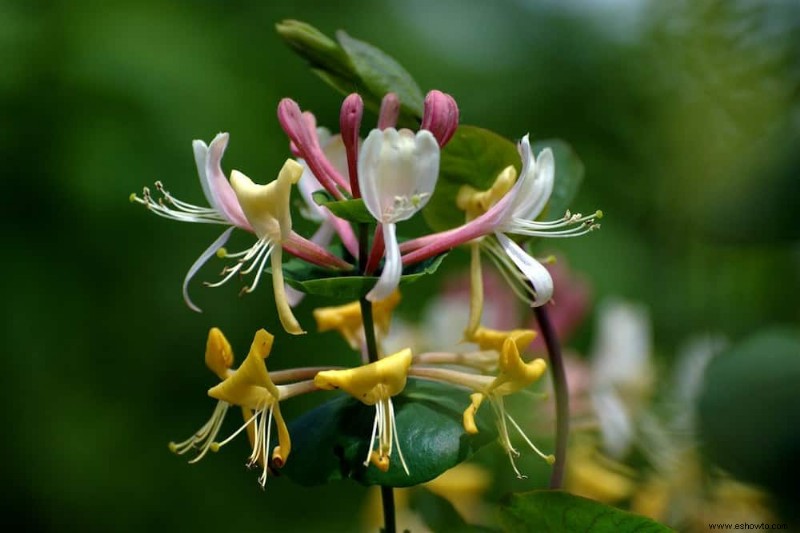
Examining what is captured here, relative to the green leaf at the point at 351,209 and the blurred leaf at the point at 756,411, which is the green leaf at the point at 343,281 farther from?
the blurred leaf at the point at 756,411

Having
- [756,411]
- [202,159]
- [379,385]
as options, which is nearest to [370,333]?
[379,385]

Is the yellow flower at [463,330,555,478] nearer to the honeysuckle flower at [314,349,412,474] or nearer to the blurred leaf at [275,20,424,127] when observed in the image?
the honeysuckle flower at [314,349,412,474]

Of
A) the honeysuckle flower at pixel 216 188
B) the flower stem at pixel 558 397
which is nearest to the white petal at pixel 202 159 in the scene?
the honeysuckle flower at pixel 216 188

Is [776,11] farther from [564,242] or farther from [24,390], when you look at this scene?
[24,390]

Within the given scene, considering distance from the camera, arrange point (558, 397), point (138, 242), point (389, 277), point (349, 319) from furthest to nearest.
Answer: point (138, 242) → point (349, 319) → point (558, 397) → point (389, 277)

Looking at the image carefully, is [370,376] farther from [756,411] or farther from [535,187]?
[756,411]

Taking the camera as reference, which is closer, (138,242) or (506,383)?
(506,383)
